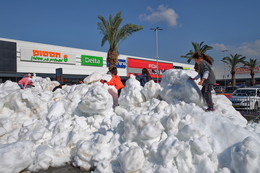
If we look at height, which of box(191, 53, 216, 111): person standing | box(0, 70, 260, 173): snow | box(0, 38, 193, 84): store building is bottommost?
box(0, 70, 260, 173): snow

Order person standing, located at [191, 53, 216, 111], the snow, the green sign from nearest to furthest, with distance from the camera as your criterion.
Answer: the snow → person standing, located at [191, 53, 216, 111] → the green sign

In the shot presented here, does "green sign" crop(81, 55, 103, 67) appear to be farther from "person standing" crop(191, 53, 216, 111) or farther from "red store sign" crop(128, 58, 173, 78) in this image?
"person standing" crop(191, 53, 216, 111)

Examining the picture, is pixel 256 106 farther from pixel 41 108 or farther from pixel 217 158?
pixel 41 108

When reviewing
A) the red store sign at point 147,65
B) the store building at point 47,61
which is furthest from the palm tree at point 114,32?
Answer: the red store sign at point 147,65

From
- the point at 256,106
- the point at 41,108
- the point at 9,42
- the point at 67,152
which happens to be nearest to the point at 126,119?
the point at 67,152

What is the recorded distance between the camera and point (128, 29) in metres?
16.8

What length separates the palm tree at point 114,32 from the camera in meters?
16.5

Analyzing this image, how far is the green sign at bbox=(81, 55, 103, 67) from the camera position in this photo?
75.4 ft

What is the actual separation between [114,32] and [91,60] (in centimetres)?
796

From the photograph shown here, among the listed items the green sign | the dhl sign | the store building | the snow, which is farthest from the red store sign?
the snow

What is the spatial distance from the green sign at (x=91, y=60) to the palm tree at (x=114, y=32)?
6747 mm

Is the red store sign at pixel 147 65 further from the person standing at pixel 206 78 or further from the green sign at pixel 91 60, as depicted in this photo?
the person standing at pixel 206 78

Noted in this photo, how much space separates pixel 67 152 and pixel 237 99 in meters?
8.59

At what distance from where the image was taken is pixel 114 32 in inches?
654
